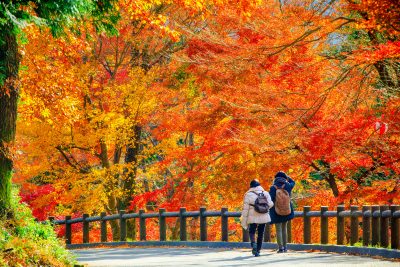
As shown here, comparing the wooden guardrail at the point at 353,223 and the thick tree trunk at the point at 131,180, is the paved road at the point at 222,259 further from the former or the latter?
the thick tree trunk at the point at 131,180

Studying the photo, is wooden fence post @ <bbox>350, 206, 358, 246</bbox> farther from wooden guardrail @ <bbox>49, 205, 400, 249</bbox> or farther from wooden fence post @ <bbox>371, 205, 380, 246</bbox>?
wooden fence post @ <bbox>371, 205, 380, 246</bbox>

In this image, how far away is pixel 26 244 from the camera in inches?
508

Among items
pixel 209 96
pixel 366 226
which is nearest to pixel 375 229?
pixel 366 226

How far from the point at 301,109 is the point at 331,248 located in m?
4.11

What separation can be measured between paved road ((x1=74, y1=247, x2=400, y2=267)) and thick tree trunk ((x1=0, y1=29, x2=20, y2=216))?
7.30ft

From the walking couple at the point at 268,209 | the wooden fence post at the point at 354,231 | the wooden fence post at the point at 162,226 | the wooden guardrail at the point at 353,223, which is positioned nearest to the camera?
the wooden guardrail at the point at 353,223

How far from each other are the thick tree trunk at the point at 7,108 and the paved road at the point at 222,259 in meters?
2.23

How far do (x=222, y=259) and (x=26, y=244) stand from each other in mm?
4798

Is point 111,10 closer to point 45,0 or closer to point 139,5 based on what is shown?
point 139,5

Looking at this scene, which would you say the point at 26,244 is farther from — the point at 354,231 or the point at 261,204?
the point at 354,231

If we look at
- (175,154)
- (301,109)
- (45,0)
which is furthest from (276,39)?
(45,0)

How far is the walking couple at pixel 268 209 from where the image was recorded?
16375 mm

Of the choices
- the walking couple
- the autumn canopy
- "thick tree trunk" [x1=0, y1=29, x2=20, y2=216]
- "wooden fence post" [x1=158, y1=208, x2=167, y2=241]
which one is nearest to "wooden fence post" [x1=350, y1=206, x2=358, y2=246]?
the walking couple

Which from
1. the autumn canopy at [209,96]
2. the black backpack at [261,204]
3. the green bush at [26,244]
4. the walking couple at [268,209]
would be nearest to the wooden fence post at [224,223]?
the autumn canopy at [209,96]
